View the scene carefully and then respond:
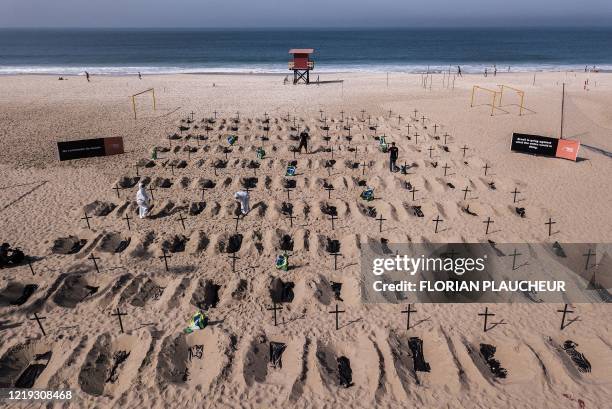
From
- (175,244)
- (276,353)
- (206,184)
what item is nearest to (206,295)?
(276,353)

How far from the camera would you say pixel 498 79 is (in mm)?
46312

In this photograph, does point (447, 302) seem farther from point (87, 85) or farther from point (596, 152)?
point (87, 85)

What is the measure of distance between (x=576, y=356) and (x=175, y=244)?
1069 cm

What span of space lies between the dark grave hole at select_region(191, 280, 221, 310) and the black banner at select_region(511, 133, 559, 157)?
664 inches

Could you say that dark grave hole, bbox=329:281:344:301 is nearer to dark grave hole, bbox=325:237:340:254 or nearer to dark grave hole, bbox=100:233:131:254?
dark grave hole, bbox=325:237:340:254

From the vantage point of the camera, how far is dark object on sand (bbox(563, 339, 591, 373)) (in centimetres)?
784

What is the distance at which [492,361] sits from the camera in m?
8.11

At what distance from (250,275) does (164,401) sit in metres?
3.98

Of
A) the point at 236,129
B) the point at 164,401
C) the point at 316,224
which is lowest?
the point at 164,401

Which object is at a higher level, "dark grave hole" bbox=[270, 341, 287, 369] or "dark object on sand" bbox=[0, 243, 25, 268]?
"dark object on sand" bbox=[0, 243, 25, 268]

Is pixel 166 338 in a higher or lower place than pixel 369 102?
lower

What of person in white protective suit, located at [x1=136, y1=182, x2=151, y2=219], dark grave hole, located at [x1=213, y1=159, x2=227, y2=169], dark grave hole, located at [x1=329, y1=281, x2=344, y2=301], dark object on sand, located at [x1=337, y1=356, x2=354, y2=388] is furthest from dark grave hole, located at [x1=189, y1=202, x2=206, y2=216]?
dark object on sand, located at [x1=337, y1=356, x2=354, y2=388]

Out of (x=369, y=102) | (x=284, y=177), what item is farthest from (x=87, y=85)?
(x=284, y=177)

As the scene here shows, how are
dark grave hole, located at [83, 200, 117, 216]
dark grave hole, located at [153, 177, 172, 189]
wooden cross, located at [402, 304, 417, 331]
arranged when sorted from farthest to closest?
dark grave hole, located at [153, 177, 172, 189] < dark grave hole, located at [83, 200, 117, 216] < wooden cross, located at [402, 304, 417, 331]
